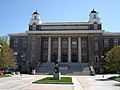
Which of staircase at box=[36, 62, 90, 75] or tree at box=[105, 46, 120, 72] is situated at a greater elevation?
tree at box=[105, 46, 120, 72]

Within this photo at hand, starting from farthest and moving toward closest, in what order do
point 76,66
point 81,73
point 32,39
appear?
1. point 32,39
2. point 76,66
3. point 81,73

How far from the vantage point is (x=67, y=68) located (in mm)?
67500

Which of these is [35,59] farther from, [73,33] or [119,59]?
[119,59]

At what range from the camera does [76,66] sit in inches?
2719

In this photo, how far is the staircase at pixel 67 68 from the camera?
64981 millimetres

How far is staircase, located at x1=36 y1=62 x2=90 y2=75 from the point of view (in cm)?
6498

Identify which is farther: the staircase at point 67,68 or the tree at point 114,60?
the staircase at point 67,68

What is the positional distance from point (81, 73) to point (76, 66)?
210 inches

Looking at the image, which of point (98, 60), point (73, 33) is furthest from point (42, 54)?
point (98, 60)

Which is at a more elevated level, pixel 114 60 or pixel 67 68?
pixel 114 60

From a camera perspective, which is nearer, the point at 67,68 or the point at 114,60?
the point at 114,60

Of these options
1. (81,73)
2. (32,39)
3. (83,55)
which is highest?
(32,39)

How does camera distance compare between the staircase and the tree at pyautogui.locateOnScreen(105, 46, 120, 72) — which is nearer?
the tree at pyautogui.locateOnScreen(105, 46, 120, 72)

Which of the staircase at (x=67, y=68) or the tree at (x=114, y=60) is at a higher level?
the tree at (x=114, y=60)
